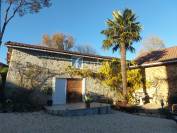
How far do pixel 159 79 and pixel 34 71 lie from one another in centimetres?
1137

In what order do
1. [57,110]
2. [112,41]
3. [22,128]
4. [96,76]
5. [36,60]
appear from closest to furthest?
[22,128] < [57,110] < [36,60] < [112,41] < [96,76]

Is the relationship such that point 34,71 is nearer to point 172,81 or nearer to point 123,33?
point 123,33

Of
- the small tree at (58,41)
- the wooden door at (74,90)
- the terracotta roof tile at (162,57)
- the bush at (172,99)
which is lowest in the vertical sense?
the bush at (172,99)

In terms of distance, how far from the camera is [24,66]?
16828 mm

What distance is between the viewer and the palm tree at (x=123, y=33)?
1833 cm

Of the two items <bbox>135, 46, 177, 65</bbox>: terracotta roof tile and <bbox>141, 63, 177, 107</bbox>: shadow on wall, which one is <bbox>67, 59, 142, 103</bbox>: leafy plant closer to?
<bbox>141, 63, 177, 107</bbox>: shadow on wall

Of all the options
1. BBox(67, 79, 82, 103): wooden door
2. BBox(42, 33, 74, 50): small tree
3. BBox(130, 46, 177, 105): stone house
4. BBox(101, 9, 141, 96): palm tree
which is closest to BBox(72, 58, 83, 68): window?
BBox(67, 79, 82, 103): wooden door

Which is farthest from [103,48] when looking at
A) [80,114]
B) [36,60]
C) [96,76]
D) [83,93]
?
[80,114]

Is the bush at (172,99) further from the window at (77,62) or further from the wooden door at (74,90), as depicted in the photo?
the window at (77,62)

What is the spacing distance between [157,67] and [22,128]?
48.1ft

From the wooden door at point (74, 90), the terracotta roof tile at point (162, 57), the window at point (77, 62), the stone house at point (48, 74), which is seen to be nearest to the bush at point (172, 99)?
the terracotta roof tile at point (162, 57)

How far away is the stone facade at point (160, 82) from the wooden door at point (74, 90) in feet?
19.1

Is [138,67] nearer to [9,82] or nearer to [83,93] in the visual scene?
[83,93]

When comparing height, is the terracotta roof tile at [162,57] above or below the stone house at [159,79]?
above
